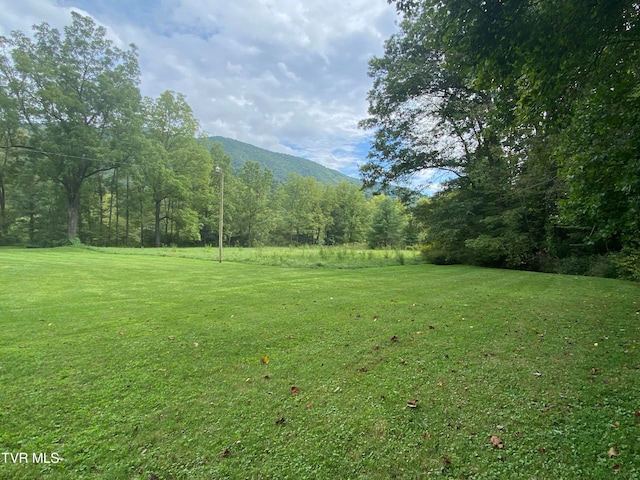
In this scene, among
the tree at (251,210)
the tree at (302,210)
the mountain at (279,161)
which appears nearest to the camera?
the tree at (251,210)

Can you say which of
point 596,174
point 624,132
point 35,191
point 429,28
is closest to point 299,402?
point 596,174

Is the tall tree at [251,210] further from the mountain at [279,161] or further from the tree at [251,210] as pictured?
the mountain at [279,161]

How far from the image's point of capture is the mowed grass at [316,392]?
1.76 m

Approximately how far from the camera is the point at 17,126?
2345cm

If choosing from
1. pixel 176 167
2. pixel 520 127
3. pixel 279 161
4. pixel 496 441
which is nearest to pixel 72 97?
pixel 176 167

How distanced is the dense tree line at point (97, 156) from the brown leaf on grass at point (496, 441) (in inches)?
636

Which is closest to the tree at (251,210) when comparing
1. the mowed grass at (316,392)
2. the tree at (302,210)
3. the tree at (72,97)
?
the tree at (302,210)

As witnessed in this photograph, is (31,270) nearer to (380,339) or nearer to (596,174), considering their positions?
(380,339)

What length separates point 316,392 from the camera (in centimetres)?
254

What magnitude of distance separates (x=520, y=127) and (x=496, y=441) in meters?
7.28

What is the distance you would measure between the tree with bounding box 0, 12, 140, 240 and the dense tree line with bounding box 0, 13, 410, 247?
76mm

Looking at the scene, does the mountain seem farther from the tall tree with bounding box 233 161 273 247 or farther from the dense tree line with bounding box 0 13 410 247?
Answer: the dense tree line with bounding box 0 13 410 247

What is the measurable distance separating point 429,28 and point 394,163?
6.46 metres

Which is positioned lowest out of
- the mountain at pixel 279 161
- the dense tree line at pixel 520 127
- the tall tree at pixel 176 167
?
the dense tree line at pixel 520 127
